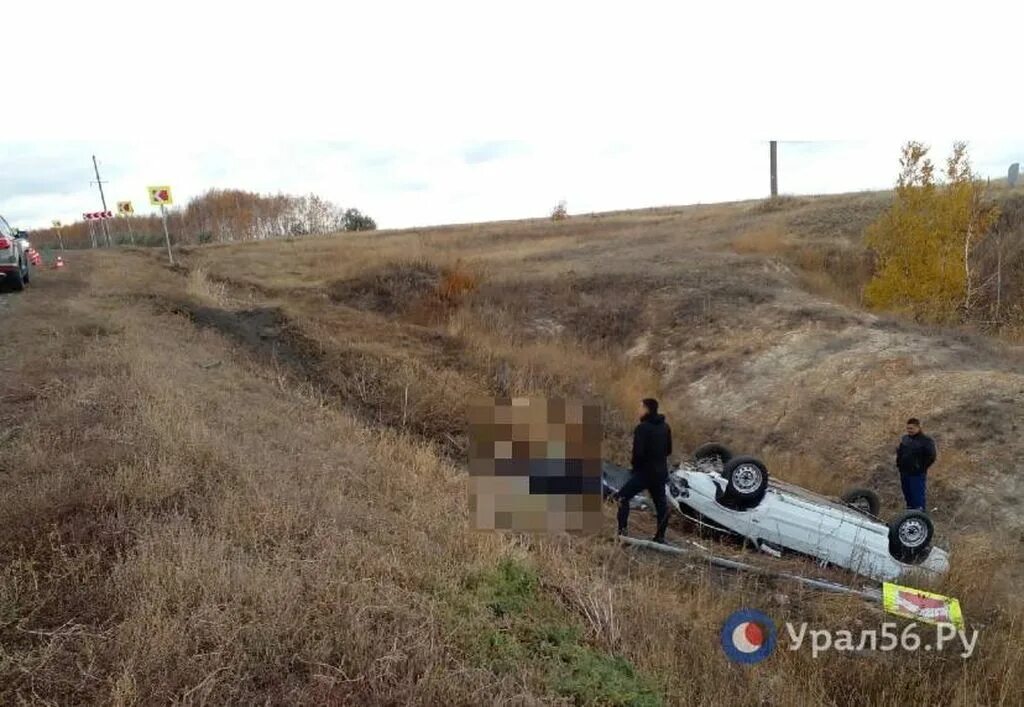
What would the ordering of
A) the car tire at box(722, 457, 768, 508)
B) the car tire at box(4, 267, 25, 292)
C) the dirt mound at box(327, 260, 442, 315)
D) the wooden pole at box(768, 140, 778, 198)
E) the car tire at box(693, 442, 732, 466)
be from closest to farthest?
1. the car tire at box(722, 457, 768, 508)
2. the car tire at box(693, 442, 732, 466)
3. the car tire at box(4, 267, 25, 292)
4. the dirt mound at box(327, 260, 442, 315)
5. the wooden pole at box(768, 140, 778, 198)

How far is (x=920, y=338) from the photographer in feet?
51.1

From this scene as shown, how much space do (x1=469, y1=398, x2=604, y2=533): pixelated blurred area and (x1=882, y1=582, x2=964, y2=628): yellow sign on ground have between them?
2353mm

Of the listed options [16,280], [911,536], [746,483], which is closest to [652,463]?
[746,483]

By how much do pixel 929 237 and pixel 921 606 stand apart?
16.9m

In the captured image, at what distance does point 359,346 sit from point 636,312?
9.70 m

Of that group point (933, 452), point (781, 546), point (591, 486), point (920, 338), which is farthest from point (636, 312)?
point (591, 486)

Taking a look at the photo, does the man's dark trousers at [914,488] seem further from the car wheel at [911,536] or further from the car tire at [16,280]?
the car tire at [16,280]

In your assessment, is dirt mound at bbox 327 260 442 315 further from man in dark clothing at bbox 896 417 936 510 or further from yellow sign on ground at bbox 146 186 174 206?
man in dark clothing at bbox 896 417 936 510

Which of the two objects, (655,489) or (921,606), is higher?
(655,489)

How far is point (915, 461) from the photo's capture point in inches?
390

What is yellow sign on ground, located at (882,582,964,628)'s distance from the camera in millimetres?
4945

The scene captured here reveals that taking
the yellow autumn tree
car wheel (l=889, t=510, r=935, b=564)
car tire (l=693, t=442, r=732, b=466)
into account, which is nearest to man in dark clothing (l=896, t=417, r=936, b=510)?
car wheel (l=889, t=510, r=935, b=564)

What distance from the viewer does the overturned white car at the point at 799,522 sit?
781cm

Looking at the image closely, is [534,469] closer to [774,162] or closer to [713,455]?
[713,455]
